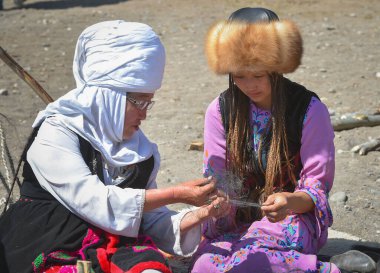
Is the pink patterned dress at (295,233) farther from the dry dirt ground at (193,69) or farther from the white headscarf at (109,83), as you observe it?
the dry dirt ground at (193,69)

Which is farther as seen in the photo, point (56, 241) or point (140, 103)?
point (140, 103)

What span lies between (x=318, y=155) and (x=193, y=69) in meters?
5.75

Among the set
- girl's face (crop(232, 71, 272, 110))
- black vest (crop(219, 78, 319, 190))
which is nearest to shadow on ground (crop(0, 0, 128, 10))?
black vest (crop(219, 78, 319, 190))

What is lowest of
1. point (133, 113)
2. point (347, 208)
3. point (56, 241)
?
point (347, 208)

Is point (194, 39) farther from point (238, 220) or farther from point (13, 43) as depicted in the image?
point (238, 220)

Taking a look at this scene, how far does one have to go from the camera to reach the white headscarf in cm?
323

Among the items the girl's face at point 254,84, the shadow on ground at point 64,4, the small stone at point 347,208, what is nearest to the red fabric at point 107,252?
the girl's face at point 254,84

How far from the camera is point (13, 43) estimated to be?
38.4ft

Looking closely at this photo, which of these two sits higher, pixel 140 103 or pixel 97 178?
pixel 140 103

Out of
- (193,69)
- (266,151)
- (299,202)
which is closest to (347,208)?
(266,151)

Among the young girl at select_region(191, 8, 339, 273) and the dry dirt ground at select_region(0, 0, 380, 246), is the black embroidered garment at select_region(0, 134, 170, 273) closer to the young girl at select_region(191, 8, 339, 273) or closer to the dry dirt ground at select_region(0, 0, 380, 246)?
the young girl at select_region(191, 8, 339, 273)

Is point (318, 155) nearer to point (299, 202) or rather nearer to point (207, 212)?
point (299, 202)

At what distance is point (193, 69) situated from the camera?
923 centimetres

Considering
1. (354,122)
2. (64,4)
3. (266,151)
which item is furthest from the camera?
(64,4)
